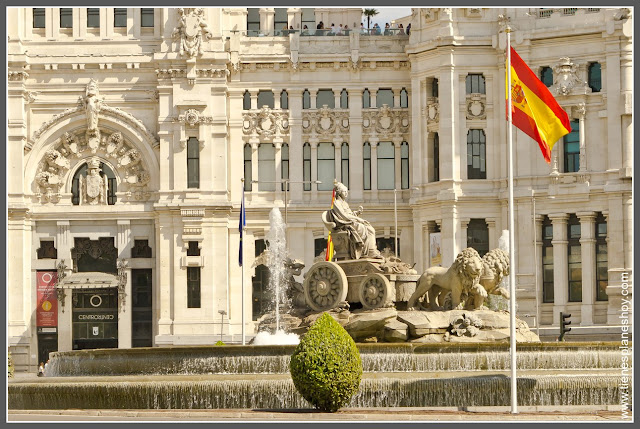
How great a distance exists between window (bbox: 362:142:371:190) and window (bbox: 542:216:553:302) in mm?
11691

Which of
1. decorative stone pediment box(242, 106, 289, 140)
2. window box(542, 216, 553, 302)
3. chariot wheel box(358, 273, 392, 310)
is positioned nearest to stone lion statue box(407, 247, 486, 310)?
chariot wheel box(358, 273, 392, 310)

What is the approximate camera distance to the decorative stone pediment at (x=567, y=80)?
87.6 meters

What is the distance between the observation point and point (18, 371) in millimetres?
88750

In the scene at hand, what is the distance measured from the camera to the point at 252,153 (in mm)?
93562

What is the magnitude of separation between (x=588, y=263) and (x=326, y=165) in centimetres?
1766

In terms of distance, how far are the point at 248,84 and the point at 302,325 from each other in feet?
145

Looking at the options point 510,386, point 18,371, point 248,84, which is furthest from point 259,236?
point 510,386

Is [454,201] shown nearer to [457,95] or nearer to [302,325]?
[457,95]

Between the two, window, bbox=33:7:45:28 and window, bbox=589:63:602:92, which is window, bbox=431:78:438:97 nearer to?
window, bbox=589:63:602:92

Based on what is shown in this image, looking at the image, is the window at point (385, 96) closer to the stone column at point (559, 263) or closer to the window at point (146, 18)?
the stone column at point (559, 263)

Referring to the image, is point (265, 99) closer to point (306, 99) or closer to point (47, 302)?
point (306, 99)

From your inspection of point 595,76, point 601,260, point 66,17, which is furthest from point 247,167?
point 601,260

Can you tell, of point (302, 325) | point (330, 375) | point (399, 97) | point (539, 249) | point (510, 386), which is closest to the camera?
point (330, 375)

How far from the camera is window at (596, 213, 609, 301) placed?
86.1 m
